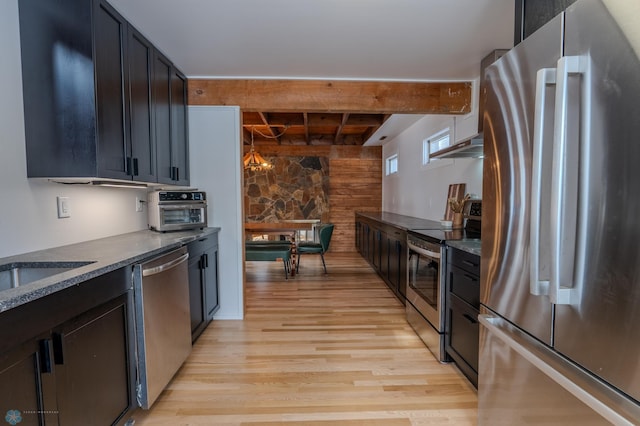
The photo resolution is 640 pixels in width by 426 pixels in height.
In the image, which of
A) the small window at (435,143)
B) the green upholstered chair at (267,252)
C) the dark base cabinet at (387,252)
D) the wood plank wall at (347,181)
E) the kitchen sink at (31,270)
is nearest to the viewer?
the kitchen sink at (31,270)

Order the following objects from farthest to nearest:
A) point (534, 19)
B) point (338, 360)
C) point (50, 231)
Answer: point (338, 360), point (50, 231), point (534, 19)

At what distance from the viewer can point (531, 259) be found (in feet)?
3.14

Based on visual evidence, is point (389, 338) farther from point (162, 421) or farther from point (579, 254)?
point (579, 254)

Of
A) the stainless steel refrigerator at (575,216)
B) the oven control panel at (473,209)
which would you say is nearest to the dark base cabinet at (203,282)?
the stainless steel refrigerator at (575,216)

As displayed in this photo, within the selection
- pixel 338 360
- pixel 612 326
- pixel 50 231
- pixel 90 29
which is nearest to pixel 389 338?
pixel 338 360

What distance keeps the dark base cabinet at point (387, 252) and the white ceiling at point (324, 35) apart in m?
1.63

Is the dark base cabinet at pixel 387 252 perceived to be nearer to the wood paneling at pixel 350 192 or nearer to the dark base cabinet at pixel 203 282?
the wood paneling at pixel 350 192

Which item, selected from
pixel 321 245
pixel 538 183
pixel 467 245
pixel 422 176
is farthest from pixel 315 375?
pixel 422 176

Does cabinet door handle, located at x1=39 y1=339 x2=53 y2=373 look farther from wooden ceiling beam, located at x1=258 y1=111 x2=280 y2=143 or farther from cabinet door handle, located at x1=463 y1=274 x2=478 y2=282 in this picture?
wooden ceiling beam, located at x1=258 y1=111 x2=280 y2=143

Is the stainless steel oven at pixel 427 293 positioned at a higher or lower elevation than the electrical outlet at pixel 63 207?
lower

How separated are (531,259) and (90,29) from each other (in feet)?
7.54

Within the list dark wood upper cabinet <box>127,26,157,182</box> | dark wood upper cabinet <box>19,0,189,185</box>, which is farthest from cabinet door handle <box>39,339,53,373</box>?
dark wood upper cabinet <box>127,26,157,182</box>

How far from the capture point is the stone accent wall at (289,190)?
258 inches

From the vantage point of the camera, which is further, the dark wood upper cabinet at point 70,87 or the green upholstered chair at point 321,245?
the green upholstered chair at point 321,245
